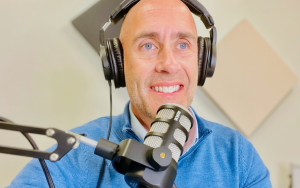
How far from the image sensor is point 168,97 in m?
0.88

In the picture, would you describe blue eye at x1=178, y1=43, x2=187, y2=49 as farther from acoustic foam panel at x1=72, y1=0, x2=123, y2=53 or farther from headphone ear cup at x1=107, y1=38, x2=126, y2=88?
acoustic foam panel at x1=72, y1=0, x2=123, y2=53

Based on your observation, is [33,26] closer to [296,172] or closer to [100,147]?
[100,147]

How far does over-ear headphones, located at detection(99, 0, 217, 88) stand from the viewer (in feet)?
2.91

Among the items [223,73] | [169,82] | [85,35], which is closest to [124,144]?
[169,82]

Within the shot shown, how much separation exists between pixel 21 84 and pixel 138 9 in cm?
75

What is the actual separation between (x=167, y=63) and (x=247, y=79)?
949mm

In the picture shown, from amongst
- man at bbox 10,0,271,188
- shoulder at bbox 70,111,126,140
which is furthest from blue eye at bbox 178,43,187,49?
shoulder at bbox 70,111,126,140

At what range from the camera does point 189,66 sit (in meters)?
0.93

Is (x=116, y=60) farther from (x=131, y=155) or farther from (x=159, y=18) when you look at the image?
(x=131, y=155)

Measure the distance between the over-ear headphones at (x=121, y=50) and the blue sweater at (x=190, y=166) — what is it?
209mm

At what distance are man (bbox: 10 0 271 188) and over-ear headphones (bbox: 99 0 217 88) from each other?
3 centimetres

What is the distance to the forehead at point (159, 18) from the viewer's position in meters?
0.91

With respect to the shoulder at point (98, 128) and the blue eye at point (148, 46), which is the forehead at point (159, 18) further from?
the shoulder at point (98, 128)

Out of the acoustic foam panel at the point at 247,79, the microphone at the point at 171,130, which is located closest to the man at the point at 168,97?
the microphone at the point at 171,130
